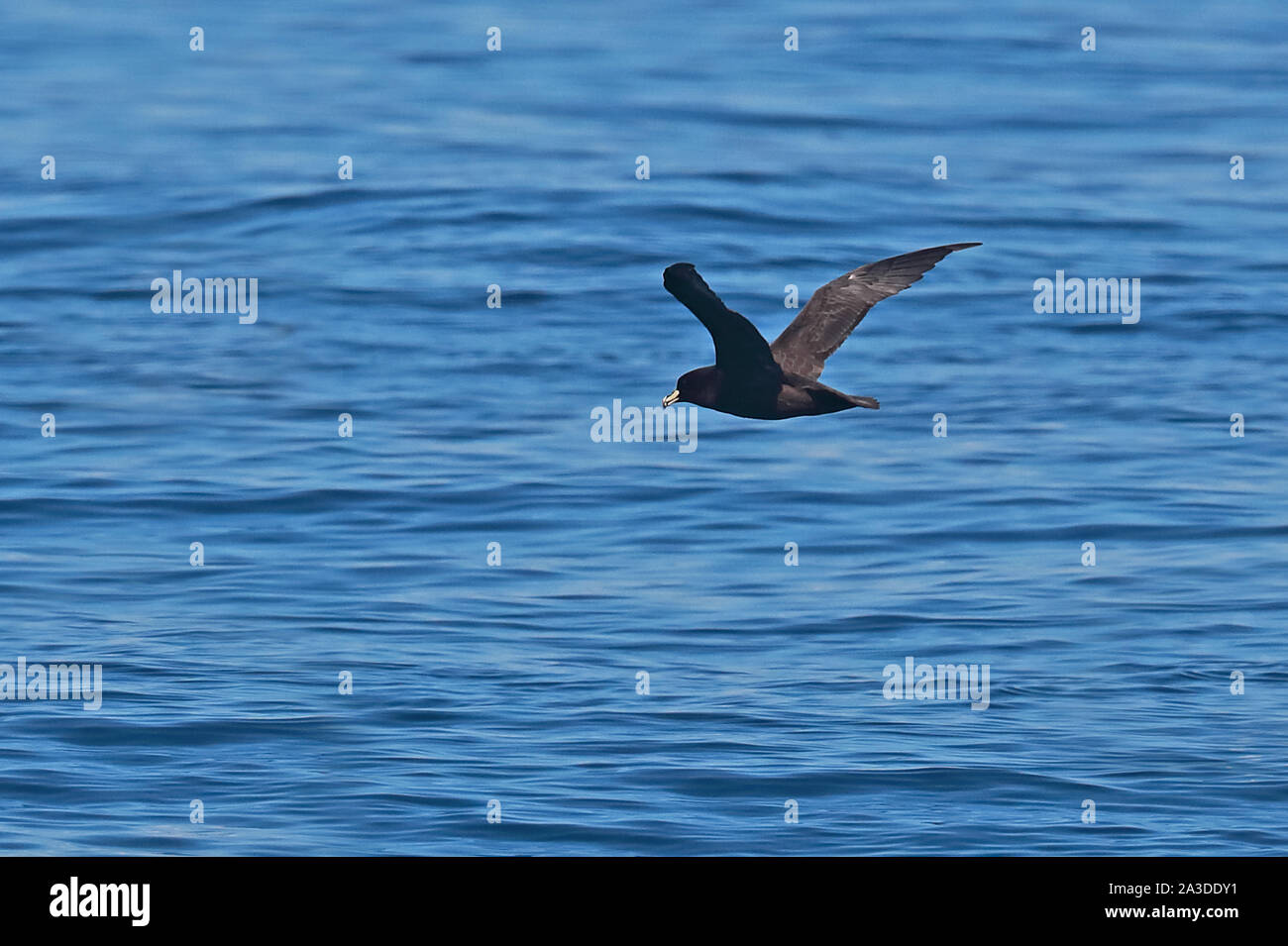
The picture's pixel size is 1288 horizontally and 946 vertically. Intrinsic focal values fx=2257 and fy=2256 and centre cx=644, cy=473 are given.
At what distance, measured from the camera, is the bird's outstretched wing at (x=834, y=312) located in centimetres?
1509

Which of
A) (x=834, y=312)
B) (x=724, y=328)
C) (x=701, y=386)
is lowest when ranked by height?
(x=701, y=386)

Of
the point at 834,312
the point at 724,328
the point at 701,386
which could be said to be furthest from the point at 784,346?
the point at 724,328

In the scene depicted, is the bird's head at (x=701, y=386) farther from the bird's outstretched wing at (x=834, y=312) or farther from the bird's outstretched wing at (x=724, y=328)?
the bird's outstretched wing at (x=834, y=312)

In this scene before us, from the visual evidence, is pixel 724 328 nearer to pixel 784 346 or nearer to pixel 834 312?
pixel 784 346

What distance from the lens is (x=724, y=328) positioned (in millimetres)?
13945

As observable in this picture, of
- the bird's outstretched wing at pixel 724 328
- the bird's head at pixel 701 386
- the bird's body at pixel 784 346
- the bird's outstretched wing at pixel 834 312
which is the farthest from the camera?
the bird's outstretched wing at pixel 834 312

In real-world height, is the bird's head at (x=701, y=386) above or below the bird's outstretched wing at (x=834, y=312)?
below

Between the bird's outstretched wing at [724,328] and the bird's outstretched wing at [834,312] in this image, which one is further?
the bird's outstretched wing at [834,312]

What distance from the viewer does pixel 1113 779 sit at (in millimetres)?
18688

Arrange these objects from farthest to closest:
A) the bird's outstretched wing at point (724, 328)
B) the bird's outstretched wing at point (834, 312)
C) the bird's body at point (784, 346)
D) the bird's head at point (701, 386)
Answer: the bird's outstretched wing at point (834, 312) → the bird's head at point (701, 386) → the bird's body at point (784, 346) → the bird's outstretched wing at point (724, 328)

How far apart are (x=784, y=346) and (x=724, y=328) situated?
1.23 m

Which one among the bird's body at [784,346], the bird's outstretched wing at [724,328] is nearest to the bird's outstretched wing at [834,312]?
the bird's body at [784,346]

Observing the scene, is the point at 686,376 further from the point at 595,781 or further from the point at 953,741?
the point at 953,741

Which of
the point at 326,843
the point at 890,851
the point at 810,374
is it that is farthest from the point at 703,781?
the point at 810,374
